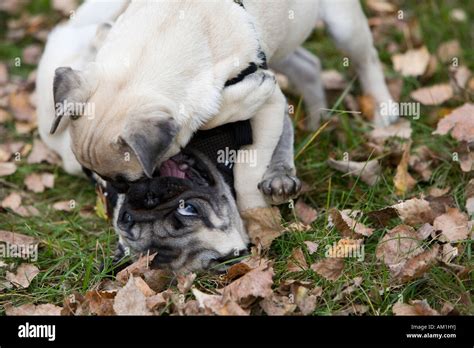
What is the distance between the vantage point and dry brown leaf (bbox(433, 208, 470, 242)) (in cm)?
420

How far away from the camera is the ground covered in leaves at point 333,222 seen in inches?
156

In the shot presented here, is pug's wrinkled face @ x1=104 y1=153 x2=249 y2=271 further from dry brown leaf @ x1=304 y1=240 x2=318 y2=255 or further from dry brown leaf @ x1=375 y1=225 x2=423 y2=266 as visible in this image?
dry brown leaf @ x1=375 y1=225 x2=423 y2=266

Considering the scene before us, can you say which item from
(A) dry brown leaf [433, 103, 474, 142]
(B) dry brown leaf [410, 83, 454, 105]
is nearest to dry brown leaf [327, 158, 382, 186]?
(A) dry brown leaf [433, 103, 474, 142]

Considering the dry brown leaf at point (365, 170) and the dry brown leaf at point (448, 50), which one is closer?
the dry brown leaf at point (365, 170)

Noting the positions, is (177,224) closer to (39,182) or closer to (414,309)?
(414,309)

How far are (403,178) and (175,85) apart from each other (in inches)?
65.9

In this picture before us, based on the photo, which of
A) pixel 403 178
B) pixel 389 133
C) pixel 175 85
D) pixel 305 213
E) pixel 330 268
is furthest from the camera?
pixel 389 133

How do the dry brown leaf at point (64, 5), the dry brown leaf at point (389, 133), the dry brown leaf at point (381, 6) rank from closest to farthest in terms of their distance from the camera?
the dry brown leaf at point (389, 133), the dry brown leaf at point (381, 6), the dry brown leaf at point (64, 5)

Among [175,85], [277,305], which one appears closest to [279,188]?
[277,305]

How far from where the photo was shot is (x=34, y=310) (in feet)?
13.6

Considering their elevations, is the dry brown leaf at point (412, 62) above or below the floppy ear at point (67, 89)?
below

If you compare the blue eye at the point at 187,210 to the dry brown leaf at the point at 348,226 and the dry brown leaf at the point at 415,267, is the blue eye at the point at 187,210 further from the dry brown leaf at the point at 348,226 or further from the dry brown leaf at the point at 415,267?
the dry brown leaf at the point at 415,267

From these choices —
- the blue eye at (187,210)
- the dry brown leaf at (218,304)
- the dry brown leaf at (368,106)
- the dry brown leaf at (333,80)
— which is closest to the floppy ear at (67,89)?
the blue eye at (187,210)
